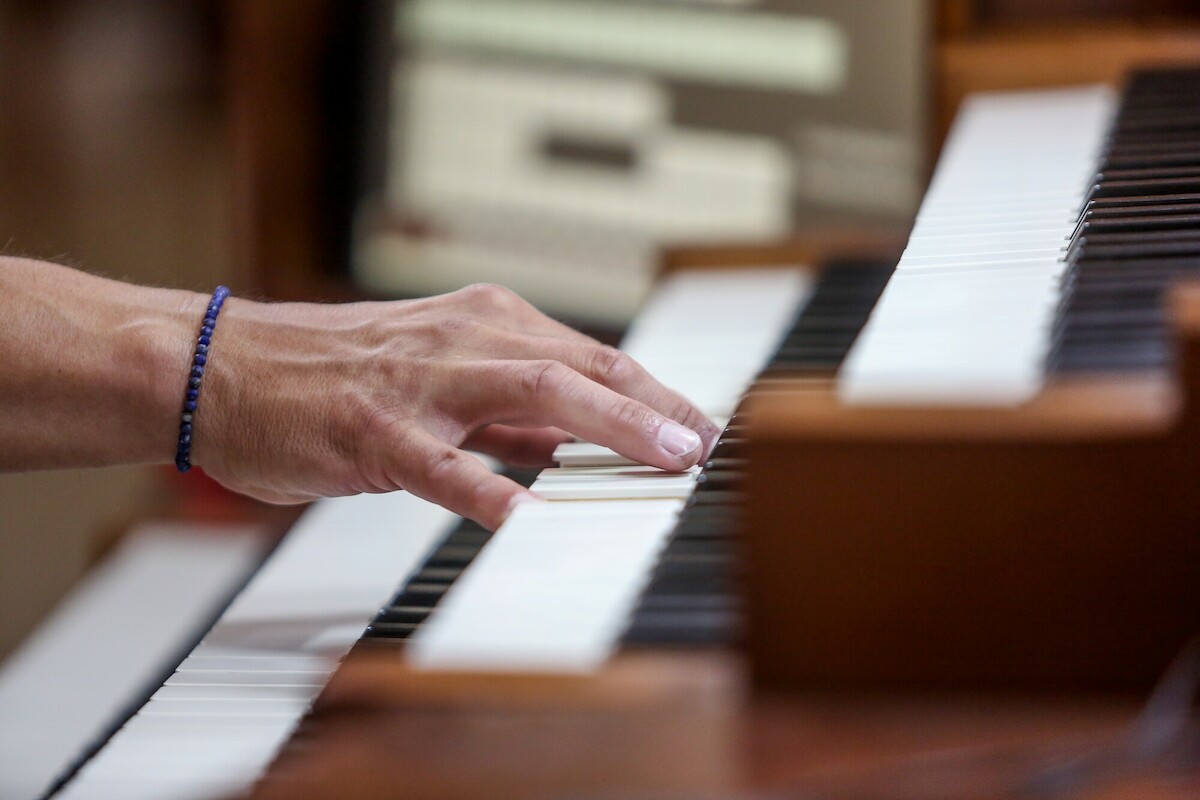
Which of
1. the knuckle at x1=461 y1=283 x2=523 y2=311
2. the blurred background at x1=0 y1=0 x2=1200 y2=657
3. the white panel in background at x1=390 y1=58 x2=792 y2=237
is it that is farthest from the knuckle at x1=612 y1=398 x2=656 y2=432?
the white panel in background at x1=390 y1=58 x2=792 y2=237

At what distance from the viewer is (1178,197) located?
0.87 m

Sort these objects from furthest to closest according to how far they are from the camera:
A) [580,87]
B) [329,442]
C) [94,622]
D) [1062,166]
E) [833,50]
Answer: [580,87]
[833,50]
[94,622]
[1062,166]
[329,442]

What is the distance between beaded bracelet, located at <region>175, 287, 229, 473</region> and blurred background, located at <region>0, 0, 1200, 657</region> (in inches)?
36.7

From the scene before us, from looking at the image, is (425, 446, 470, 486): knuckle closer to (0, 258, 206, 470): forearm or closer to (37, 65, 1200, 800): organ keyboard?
(37, 65, 1200, 800): organ keyboard

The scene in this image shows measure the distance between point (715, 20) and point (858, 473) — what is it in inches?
65.5

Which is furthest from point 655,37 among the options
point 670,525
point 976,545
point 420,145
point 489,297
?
point 976,545

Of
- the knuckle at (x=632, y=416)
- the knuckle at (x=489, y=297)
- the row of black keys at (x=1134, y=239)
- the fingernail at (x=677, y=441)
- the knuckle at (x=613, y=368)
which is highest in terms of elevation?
→ the row of black keys at (x=1134, y=239)

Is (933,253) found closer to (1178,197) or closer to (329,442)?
(1178,197)

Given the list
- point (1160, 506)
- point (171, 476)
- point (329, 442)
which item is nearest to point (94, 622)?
point (171, 476)

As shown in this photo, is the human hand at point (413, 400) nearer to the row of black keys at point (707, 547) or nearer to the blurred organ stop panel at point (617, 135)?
the row of black keys at point (707, 547)

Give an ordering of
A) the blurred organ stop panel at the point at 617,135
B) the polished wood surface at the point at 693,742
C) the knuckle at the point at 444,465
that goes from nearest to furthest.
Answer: the polished wood surface at the point at 693,742, the knuckle at the point at 444,465, the blurred organ stop panel at the point at 617,135

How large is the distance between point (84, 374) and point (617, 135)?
4.26 feet

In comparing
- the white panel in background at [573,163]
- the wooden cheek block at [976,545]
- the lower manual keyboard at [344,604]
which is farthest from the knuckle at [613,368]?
the white panel in background at [573,163]

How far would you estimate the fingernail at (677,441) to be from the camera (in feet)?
2.49
